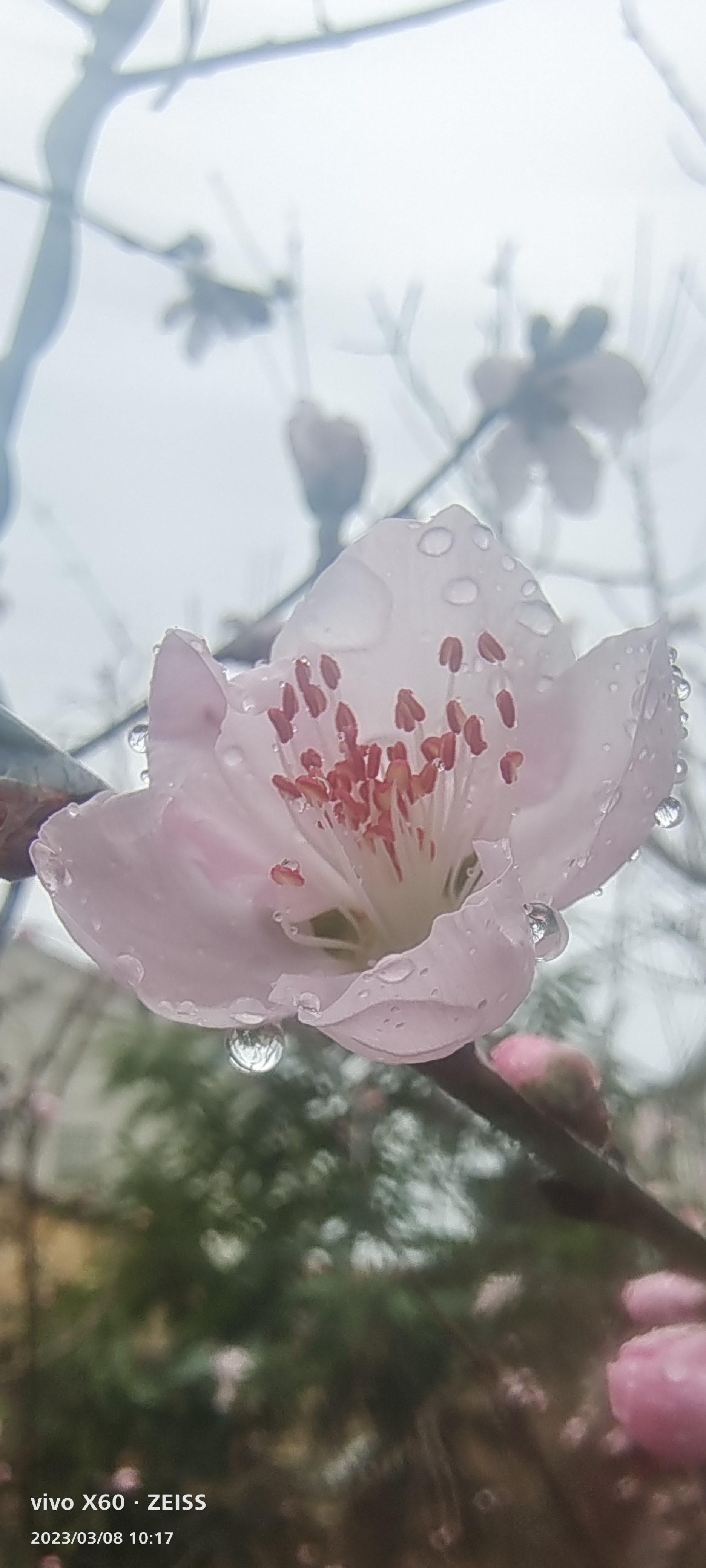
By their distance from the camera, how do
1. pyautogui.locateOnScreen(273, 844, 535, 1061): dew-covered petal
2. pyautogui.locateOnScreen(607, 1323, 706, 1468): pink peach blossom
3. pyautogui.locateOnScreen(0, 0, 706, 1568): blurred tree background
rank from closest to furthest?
pyautogui.locateOnScreen(273, 844, 535, 1061): dew-covered petal < pyautogui.locateOnScreen(607, 1323, 706, 1468): pink peach blossom < pyautogui.locateOnScreen(0, 0, 706, 1568): blurred tree background

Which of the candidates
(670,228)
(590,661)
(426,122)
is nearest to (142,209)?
(426,122)

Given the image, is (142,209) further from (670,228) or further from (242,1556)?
(242,1556)

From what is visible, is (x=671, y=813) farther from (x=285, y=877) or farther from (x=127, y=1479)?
(x=127, y=1479)

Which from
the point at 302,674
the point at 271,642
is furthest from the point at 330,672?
the point at 271,642

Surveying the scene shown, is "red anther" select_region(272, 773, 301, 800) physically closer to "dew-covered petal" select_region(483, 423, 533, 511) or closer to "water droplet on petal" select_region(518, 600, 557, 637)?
"water droplet on petal" select_region(518, 600, 557, 637)

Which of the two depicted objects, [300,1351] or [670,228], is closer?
[300,1351]

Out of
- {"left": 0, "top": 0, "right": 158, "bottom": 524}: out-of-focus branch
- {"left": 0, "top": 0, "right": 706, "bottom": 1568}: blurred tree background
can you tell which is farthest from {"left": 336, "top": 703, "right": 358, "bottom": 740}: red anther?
{"left": 0, "top": 0, "right": 158, "bottom": 524}: out-of-focus branch
